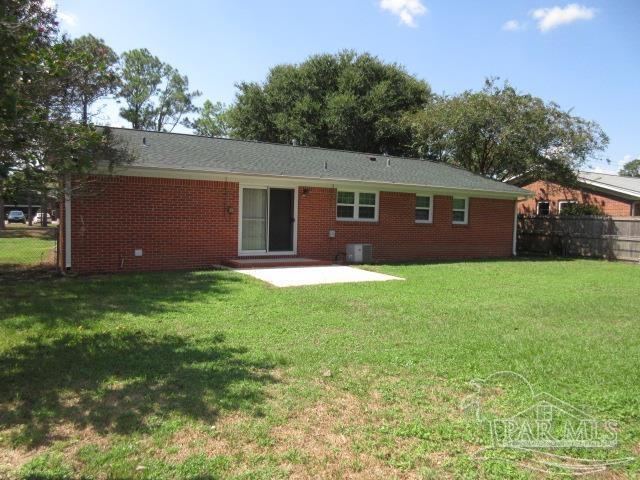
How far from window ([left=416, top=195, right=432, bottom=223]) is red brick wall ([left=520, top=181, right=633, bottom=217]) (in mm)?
11037

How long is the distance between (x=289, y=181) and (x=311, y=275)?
348 centimetres

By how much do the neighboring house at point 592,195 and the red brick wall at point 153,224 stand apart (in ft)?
52.2

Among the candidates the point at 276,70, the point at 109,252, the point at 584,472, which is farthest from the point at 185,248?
the point at 276,70

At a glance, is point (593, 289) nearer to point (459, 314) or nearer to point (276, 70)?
point (459, 314)

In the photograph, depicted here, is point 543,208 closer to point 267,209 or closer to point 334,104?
point 334,104

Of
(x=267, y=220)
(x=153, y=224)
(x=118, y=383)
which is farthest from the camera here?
(x=267, y=220)

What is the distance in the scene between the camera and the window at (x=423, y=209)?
641 inches

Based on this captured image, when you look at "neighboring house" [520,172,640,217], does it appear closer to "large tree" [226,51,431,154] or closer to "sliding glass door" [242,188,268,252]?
"large tree" [226,51,431,154]

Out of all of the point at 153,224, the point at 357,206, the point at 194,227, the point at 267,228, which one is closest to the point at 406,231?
the point at 357,206

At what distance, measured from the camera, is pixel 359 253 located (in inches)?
575

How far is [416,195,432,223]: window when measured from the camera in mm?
16281

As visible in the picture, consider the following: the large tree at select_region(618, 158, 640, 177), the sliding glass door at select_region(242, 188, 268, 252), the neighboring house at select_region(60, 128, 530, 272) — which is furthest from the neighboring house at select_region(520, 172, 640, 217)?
the large tree at select_region(618, 158, 640, 177)

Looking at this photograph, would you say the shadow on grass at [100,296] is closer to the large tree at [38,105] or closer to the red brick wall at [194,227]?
the red brick wall at [194,227]

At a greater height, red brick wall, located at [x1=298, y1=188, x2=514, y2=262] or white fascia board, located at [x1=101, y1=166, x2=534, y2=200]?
white fascia board, located at [x1=101, y1=166, x2=534, y2=200]
